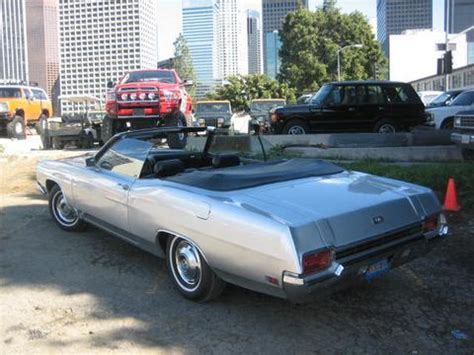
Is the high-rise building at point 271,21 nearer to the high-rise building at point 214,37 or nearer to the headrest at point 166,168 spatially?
the high-rise building at point 214,37

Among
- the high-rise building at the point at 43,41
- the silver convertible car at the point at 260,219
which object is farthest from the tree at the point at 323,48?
the silver convertible car at the point at 260,219

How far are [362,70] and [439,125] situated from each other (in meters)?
36.2

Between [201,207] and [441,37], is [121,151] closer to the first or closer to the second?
[201,207]

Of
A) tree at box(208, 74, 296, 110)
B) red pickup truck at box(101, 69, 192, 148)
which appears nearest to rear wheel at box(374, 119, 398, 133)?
red pickup truck at box(101, 69, 192, 148)

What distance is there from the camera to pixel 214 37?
78.1m

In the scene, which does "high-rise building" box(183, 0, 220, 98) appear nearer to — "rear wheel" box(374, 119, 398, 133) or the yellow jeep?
the yellow jeep

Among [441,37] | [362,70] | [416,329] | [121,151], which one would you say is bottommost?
[416,329]

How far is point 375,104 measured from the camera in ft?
47.3

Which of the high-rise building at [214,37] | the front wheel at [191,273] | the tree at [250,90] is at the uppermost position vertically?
the high-rise building at [214,37]

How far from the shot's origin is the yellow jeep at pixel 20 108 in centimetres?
2086

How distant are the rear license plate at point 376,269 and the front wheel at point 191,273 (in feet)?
3.45

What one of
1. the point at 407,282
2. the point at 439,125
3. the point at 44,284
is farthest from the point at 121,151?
the point at 439,125

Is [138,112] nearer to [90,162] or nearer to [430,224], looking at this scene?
[90,162]

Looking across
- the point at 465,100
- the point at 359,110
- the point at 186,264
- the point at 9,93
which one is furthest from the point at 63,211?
the point at 9,93
